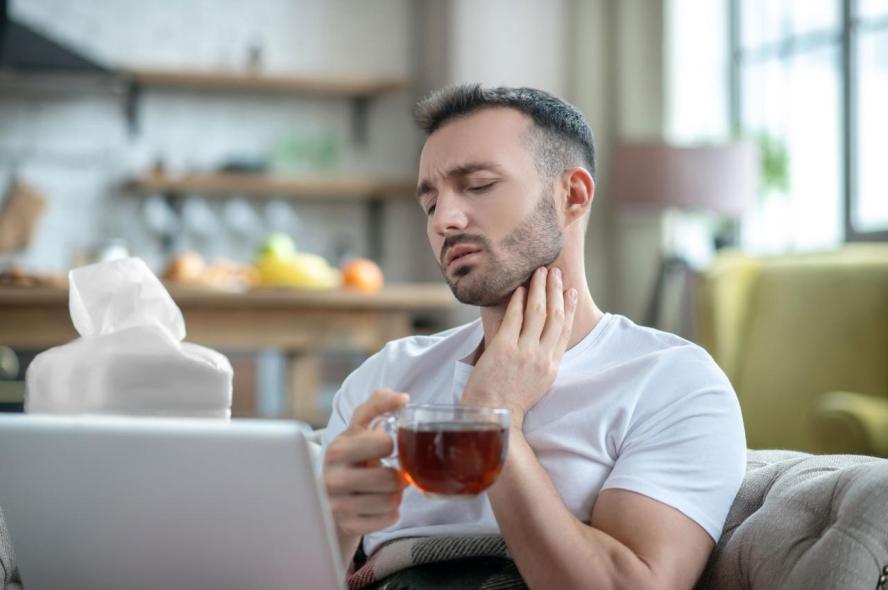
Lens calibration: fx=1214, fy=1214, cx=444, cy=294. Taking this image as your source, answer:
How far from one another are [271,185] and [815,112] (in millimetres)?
2660

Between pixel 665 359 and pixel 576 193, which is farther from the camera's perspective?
pixel 576 193

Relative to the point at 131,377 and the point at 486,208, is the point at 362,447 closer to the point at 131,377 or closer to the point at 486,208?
the point at 131,377

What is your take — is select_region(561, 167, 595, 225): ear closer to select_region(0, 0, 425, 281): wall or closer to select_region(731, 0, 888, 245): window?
select_region(731, 0, 888, 245): window

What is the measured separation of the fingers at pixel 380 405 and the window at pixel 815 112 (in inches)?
156

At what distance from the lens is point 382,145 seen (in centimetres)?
664

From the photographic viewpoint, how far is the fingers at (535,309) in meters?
1.37

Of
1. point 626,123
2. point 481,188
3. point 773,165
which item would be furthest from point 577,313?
point 626,123

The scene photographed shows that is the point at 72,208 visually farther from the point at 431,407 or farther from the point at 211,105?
the point at 431,407

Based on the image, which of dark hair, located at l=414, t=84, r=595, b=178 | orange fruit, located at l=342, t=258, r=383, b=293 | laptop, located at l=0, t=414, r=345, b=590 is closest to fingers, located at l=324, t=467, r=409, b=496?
laptop, located at l=0, t=414, r=345, b=590

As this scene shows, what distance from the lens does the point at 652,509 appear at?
4.04 ft

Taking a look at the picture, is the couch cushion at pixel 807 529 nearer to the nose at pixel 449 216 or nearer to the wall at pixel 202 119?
the nose at pixel 449 216

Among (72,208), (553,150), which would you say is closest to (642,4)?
(72,208)

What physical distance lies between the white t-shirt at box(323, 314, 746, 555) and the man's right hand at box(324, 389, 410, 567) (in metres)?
0.28

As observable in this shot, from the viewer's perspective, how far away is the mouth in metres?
1.43
